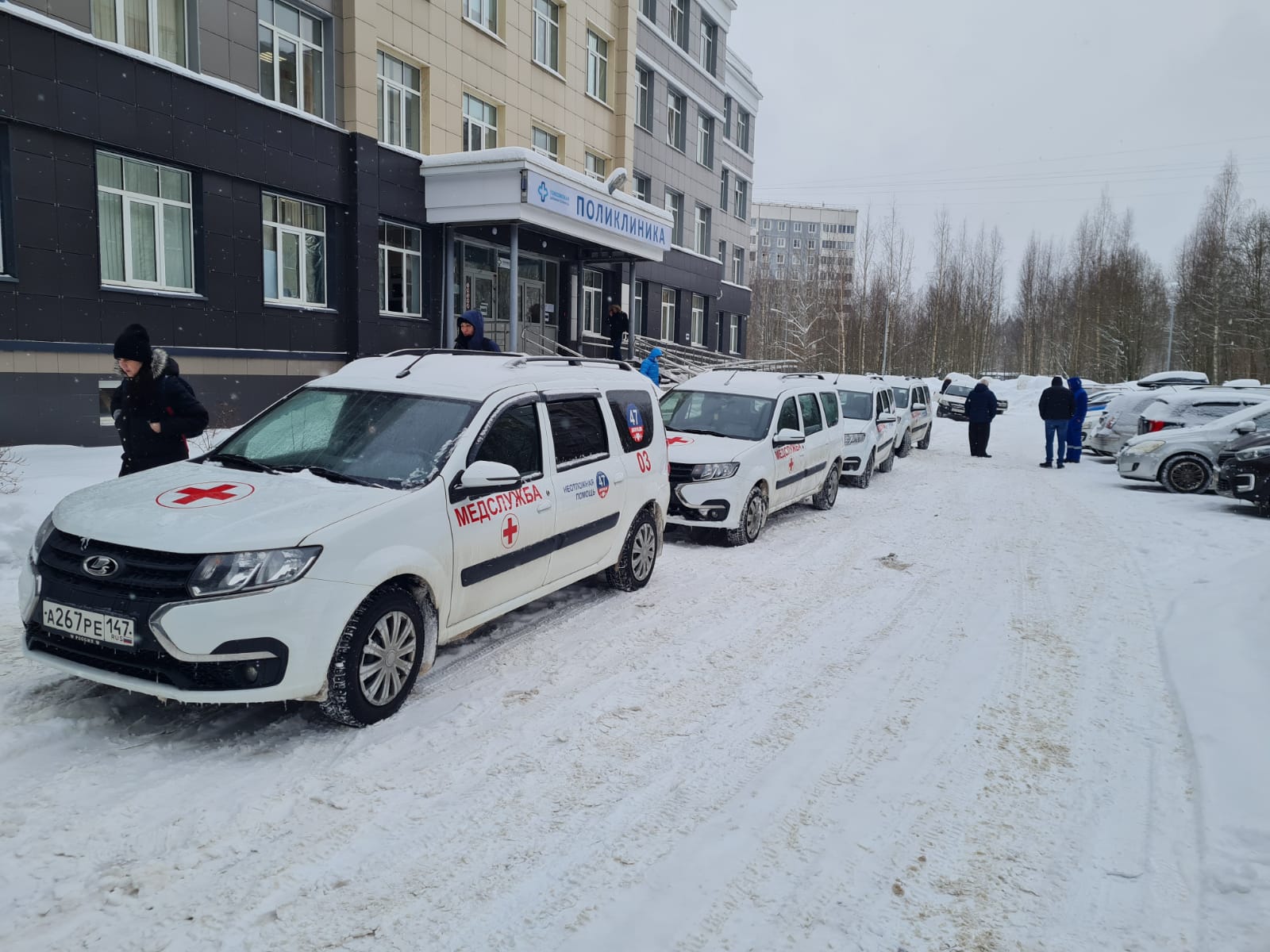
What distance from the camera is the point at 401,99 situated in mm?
19000

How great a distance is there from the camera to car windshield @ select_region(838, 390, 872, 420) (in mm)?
15273

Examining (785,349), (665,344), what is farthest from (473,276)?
(785,349)

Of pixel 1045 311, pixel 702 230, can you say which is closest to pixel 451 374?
pixel 702 230

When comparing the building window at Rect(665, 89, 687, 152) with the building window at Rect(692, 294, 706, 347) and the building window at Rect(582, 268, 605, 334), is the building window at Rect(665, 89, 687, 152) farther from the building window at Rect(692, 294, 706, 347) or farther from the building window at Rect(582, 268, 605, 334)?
the building window at Rect(582, 268, 605, 334)

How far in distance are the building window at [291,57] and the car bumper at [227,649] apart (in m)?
15.0

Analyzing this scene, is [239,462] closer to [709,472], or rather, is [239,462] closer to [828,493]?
[709,472]

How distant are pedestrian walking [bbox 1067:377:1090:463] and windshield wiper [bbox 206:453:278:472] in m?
18.1

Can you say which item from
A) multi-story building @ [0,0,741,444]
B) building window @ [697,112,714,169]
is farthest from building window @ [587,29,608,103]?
building window @ [697,112,714,169]

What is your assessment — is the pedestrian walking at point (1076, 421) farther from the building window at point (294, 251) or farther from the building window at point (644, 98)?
the building window at point (644, 98)

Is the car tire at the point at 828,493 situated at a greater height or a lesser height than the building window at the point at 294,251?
lesser

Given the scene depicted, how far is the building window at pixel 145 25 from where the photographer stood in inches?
522

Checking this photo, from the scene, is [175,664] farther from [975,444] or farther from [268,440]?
[975,444]

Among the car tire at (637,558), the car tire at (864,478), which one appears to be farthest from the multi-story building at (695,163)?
the car tire at (637,558)

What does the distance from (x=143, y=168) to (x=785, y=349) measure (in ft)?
163
